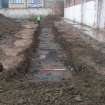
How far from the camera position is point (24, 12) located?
1446 inches

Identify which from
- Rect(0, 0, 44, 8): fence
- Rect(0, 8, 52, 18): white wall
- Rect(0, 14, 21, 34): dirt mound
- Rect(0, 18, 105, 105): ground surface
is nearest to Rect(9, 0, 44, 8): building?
Rect(0, 0, 44, 8): fence

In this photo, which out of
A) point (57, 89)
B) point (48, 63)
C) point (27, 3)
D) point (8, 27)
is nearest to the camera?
point (57, 89)

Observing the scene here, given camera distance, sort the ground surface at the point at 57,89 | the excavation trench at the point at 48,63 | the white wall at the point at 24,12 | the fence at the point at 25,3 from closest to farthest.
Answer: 1. the ground surface at the point at 57,89
2. the excavation trench at the point at 48,63
3. the white wall at the point at 24,12
4. the fence at the point at 25,3

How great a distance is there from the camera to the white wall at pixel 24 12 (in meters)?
36.5

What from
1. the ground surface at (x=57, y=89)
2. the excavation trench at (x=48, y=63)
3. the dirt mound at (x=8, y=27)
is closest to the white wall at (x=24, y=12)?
the dirt mound at (x=8, y=27)

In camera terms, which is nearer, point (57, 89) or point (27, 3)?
point (57, 89)

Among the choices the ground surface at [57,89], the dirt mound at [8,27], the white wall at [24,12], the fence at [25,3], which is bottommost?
the ground surface at [57,89]

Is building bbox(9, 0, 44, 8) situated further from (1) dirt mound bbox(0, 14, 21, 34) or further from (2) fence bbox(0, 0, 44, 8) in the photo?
(1) dirt mound bbox(0, 14, 21, 34)

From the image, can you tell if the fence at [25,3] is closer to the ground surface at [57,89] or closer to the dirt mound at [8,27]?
the dirt mound at [8,27]

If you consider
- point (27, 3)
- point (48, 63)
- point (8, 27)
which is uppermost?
point (27, 3)

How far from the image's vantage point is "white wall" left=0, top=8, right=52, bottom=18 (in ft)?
120

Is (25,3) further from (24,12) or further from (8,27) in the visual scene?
(8,27)

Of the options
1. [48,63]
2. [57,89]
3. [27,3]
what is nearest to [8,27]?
[48,63]

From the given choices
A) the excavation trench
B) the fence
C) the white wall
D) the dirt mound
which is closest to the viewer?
the excavation trench
